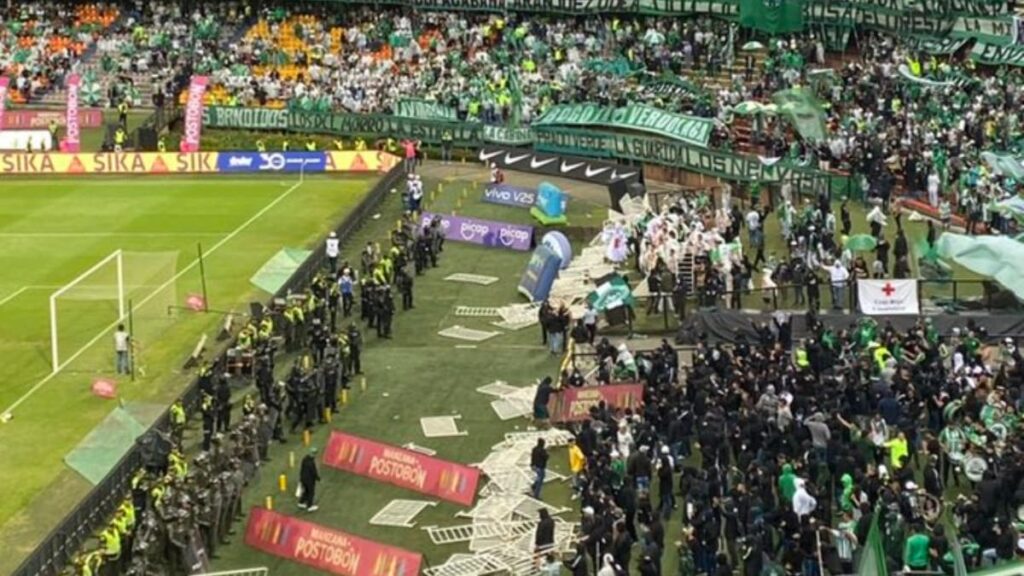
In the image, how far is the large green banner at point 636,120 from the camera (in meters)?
67.8

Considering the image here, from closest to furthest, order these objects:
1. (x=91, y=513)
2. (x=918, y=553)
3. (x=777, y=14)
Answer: (x=918, y=553)
(x=91, y=513)
(x=777, y=14)

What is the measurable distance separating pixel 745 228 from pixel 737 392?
22261 mm

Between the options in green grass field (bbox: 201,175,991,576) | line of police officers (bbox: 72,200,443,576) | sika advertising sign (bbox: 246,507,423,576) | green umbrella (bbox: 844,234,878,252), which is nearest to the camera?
sika advertising sign (bbox: 246,507,423,576)

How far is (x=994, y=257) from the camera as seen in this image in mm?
42531

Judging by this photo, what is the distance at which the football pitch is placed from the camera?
38.8 meters

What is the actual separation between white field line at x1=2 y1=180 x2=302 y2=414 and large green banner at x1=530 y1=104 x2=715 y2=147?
11482mm

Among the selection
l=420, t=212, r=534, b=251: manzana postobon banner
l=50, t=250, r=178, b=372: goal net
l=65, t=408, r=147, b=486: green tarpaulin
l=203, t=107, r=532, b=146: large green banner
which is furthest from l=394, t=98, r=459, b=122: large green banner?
l=65, t=408, r=147, b=486: green tarpaulin

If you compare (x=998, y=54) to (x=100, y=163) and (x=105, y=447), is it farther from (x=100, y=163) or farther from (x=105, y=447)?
(x=105, y=447)

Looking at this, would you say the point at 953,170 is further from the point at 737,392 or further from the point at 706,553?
the point at 706,553

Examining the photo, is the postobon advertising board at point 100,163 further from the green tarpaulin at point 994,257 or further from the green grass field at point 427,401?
the green tarpaulin at point 994,257

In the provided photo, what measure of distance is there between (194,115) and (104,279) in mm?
24722

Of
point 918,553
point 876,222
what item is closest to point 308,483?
point 918,553

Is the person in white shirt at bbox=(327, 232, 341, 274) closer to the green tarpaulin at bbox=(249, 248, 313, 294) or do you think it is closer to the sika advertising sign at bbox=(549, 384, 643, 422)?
the green tarpaulin at bbox=(249, 248, 313, 294)

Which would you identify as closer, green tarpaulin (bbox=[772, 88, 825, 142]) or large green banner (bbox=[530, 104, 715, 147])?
green tarpaulin (bbox=[772, 88, 825, 142])
